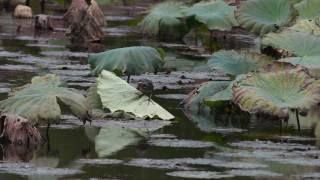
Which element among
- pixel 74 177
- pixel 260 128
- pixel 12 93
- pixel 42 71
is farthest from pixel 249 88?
pixel 42 71

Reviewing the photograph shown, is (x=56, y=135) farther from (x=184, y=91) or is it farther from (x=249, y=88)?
(x=184, y=91)

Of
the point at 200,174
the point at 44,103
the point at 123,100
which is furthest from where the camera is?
the point at 123,100

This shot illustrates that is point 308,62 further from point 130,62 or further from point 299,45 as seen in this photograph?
point 130,62

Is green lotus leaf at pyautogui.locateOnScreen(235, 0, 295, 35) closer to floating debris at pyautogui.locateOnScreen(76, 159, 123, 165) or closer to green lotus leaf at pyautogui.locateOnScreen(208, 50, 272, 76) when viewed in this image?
green lotus leaf at pyautogui.locateOnScreen(208, 50, 272, 76)

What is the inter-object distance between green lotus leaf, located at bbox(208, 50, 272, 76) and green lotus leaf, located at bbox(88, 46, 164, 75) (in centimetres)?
44

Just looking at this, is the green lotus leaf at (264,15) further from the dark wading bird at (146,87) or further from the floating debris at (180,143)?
the floating debris at (180,143)

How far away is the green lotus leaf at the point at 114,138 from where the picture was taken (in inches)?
295

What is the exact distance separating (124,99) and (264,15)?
126 inches

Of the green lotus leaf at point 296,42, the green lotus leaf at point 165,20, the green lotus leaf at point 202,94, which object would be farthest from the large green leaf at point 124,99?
the green lotus leaf at point 165,20

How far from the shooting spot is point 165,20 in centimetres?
1416

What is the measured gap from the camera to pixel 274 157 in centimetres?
721

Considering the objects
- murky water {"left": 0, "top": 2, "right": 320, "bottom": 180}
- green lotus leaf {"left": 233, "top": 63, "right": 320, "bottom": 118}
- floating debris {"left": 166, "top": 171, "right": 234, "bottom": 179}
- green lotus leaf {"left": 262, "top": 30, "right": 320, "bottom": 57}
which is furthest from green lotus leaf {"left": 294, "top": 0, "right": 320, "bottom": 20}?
floating debris {"left": 166, "top": 171, "right": 234, "bottom": 179}

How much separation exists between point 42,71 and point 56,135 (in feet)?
10.3

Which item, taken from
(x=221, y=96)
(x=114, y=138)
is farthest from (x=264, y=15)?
(x=114, y=138)
